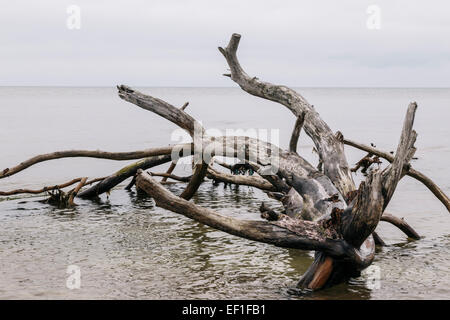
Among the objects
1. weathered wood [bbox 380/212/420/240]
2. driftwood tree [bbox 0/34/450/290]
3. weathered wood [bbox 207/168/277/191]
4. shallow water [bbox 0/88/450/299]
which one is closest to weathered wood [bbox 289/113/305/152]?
driftwood tree [bbox 0/34/450/290]

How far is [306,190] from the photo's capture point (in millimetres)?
8055

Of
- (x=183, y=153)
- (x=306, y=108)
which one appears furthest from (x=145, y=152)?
(x=306, y=108)

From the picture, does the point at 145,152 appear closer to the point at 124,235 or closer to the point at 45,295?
the point at 124,235

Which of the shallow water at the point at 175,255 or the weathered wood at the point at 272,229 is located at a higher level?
the weathered wood at the point at 272,229

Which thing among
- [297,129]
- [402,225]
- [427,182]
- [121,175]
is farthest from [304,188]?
[121,175]

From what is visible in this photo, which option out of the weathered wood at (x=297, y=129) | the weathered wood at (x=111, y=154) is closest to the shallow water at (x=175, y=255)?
the weathered wood at (x=111, y=154)

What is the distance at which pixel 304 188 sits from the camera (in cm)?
811

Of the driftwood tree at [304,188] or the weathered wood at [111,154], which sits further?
the weathered wood at [111,154]

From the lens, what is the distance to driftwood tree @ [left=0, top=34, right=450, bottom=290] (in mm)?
6668

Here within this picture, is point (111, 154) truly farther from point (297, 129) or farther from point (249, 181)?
point (297, 129)

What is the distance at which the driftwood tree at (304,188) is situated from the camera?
6668 millimetres

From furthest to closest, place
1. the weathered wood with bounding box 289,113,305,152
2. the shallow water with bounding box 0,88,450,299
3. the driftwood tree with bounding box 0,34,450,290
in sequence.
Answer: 1. the weathered wood with bounding box 289,113,305,152
2. the shallow water with bounding box 0,88,450,299
3. the driftwood tree with bounding box 0,34,450,290

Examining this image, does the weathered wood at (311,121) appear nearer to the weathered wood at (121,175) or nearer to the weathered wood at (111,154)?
the weathered wood at (111,154)

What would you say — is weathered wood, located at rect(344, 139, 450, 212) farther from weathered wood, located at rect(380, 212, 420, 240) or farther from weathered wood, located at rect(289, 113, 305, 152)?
weathered wood, located at rect(289, 113, 305, 152)
